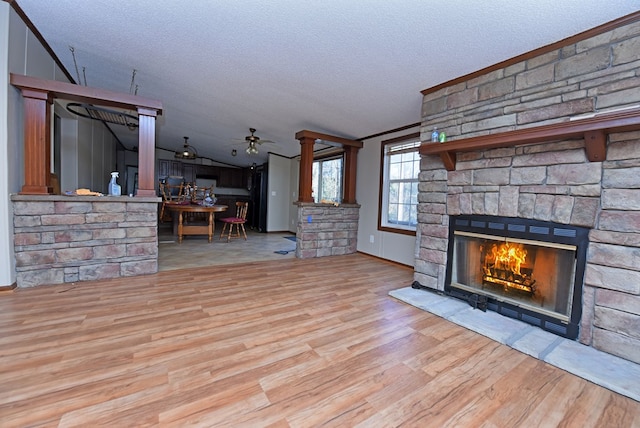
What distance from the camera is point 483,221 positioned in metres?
2.62

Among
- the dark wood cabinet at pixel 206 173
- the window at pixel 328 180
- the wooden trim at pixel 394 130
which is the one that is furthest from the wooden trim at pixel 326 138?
the dark wood cabinet at pixel 206 173

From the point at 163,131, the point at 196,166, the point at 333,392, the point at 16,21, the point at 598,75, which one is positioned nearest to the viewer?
the point at 333,392

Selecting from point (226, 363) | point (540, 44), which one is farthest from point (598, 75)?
point (226, 363)

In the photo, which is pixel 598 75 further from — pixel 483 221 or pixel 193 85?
pixel 193 85

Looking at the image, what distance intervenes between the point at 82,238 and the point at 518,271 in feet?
14.7

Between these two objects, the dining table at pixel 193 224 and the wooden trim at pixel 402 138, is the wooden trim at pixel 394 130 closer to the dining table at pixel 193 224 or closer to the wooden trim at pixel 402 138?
the wooden trim at pixel 402 138

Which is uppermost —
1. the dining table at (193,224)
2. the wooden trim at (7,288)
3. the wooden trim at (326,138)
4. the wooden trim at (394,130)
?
the wooden trim at (394,130)

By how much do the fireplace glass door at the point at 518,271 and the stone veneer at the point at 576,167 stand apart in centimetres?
18

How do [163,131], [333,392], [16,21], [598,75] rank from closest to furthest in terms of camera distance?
[333,392], [598,75], [16,21], [163,131]

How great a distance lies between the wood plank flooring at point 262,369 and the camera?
1.26 m

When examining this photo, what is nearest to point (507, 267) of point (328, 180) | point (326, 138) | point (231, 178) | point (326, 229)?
point (326, 229)

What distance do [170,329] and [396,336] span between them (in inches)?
66.5

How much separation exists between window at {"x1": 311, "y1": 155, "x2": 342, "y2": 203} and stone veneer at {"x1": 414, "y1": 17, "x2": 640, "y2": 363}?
337 centimetres

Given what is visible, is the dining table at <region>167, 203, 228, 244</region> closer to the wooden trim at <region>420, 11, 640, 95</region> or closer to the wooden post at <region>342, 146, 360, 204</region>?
the wooden post at <region>342, 146, 360, 204</region>
